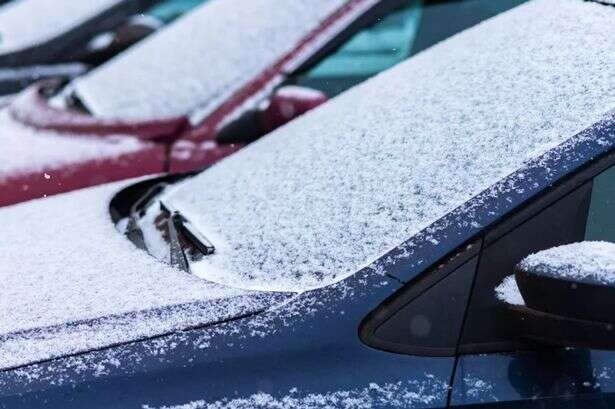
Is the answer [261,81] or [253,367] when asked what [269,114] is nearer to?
[261,81]

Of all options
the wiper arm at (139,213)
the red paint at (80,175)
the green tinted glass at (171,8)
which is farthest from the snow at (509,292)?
the green tinted glass at (171,8)

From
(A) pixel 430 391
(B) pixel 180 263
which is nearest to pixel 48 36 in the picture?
(B) pixel 180 263

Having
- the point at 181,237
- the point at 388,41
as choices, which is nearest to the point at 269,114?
the point at 388,41

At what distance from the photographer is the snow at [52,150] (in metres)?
3.65

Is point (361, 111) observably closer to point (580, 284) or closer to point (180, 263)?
point (180, 263)

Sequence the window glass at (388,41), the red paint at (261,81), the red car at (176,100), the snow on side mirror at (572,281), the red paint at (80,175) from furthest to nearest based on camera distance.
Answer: the window glass at (388,41)
the red paint at (261,81)
the red car at (176,100)
the red paint at (80,175)
the snow on side mirror at (572,281)

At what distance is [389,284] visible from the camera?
1.82m

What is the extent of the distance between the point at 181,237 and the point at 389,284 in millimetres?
670

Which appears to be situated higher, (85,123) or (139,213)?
(139,213)

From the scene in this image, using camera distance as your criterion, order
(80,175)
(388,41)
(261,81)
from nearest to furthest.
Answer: (80,175), (261,81), (388,41)

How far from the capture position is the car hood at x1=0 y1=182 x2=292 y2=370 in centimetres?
182

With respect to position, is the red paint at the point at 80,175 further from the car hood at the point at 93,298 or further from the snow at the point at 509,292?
the snow at the point at 509,292

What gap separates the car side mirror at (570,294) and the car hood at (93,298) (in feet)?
1.31

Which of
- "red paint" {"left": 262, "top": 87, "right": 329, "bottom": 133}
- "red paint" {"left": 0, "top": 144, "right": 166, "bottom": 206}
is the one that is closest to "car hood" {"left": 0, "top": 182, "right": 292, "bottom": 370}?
"red paint" {"left": 0, "top": 144, "right": 166, "bottom": 206}
